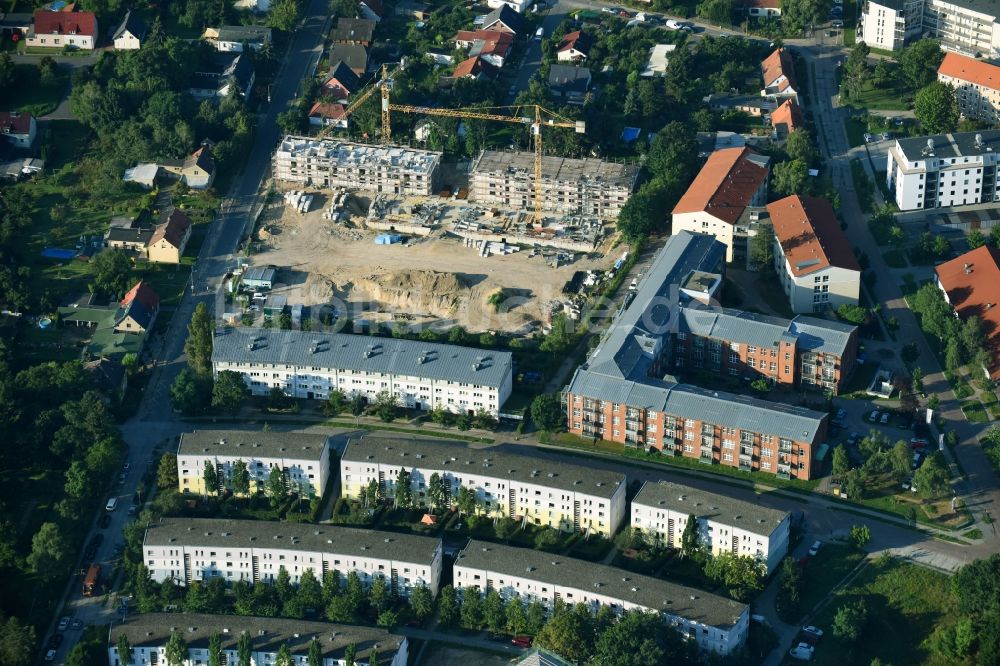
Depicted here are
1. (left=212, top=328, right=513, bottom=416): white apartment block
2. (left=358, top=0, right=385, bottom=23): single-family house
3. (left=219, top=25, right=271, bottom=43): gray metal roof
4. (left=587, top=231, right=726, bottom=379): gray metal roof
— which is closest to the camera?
(left=587, top=231, right=726, bottom=379): gray metal roof

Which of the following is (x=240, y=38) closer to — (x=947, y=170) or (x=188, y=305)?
(x=188, y=305)

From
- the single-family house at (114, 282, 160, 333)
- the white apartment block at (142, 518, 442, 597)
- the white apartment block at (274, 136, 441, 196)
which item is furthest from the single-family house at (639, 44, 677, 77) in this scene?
the white apartment block at (142, 518, 442, 597)

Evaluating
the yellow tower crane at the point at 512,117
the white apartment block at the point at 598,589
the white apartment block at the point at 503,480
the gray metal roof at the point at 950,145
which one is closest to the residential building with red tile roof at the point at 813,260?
the gray metal roof at the point at 950,145

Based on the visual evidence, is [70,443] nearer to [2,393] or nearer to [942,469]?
[2,393]

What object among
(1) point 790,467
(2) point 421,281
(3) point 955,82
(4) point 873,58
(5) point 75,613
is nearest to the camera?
(5) point 75,613

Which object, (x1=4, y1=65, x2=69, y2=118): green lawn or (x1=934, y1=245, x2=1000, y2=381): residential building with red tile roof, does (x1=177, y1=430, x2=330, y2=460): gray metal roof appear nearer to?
(x1=934, y1=245, x2=1000, y2=381): residential building with red tile roof

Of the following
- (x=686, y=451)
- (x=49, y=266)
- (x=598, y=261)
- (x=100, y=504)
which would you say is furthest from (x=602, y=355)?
(x=49, y=266)

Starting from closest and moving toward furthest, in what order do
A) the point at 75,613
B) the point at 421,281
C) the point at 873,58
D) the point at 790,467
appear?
the point at 75,613 → the point at 790,467 → the point at 421,281 → the point at 873,58
